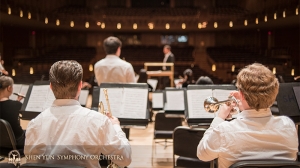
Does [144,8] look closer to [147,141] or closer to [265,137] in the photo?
[147,141]

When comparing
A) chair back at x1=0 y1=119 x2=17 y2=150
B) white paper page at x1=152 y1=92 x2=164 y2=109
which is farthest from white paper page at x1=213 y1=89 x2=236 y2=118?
white paper page at x1=152 y1=92 x2=164 y2=109

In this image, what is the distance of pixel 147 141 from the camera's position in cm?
548

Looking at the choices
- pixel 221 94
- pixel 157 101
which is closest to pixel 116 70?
pixel 221 94

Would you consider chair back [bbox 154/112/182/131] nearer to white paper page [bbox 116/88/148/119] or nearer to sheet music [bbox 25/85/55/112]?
white paper page [bbox 116/88/148/119]

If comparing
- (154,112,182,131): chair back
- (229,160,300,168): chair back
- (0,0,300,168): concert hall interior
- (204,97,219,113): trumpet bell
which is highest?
(0,0,300,168): concert hall interior

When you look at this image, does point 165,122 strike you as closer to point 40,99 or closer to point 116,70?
point 116,70

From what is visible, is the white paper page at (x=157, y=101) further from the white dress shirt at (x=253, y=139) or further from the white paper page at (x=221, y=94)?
the white dress shirt at (x=253, y=139)

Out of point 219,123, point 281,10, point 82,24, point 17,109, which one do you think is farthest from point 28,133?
point 82,24

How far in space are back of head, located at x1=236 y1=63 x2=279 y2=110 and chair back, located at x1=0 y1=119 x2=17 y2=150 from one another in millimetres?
2383

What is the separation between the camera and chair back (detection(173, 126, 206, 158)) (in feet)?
10.0

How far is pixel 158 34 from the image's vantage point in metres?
19.9

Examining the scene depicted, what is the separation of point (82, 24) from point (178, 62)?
17.1ft

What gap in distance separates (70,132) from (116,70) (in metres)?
2.37

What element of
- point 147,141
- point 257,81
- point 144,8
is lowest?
point 147,141
